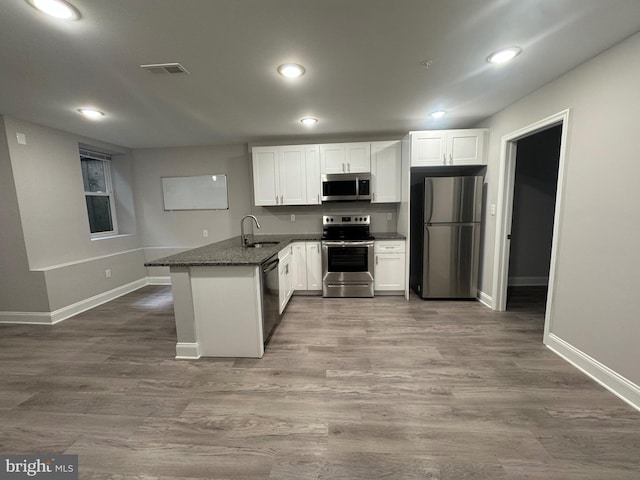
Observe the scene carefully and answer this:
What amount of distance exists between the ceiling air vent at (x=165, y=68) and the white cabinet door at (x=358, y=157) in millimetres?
2411

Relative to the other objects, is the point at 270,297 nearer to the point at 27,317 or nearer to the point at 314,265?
the point at 314,265

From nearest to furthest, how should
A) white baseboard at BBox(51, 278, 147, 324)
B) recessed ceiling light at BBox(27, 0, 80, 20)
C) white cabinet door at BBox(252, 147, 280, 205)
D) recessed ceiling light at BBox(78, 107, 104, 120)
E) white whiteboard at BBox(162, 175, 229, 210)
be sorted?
recessed ceiling light at BBox(27, 0, 80, 20)
recessed ceiling light at BBox(78, 107, 104, 120)
white baseboard at BBox(51, 278, 147, 324)
white cabinet door at BBox(252, 147, 280, 205)
white whiteboard at BBox(162, 175, 229, 210)

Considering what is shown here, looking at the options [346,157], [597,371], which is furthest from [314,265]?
[597,371]

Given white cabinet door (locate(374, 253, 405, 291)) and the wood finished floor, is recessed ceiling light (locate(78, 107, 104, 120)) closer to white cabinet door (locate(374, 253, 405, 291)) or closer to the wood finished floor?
the wood finished floor

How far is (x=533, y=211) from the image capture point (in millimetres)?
4016

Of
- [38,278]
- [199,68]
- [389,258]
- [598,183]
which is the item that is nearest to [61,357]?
[38,278]

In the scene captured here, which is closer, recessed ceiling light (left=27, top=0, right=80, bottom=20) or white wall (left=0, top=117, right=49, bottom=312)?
recessed ceiling light (left=27, top=0, right=80, bottom=20)

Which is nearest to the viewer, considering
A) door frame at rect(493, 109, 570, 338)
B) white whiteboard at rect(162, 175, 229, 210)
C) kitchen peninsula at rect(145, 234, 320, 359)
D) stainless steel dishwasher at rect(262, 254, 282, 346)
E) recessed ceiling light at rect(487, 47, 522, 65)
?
recessed ceiling light at rect(487, 47, 522, 65)

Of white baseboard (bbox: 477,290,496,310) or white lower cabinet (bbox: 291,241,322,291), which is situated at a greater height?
white lower cabinet (bbox: 291,241,322,291)

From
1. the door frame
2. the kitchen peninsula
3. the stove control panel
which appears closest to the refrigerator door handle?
the door frame

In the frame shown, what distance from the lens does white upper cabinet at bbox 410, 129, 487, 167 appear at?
3.38 metres

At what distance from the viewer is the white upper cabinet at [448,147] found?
3383mm

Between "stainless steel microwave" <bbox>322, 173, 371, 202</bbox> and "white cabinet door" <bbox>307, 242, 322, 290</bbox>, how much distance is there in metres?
0.79

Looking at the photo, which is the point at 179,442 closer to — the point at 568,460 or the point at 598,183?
the point at 568,460
